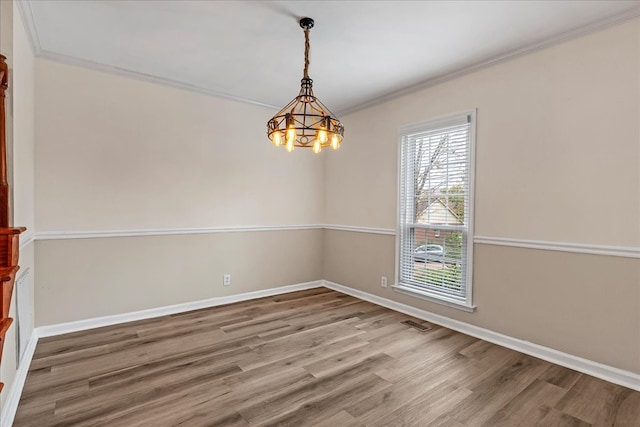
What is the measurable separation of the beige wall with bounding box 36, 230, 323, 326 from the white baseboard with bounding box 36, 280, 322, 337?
0.05 m

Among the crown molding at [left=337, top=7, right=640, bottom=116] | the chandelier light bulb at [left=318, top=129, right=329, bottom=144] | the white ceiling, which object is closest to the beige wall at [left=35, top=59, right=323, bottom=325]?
the white ceiling

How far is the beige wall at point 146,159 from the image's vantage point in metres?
3.07

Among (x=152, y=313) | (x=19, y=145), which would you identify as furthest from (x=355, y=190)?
(x=19, y=145)

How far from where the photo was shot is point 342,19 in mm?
2428

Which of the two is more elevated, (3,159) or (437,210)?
(3,159)

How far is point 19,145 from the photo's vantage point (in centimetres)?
226

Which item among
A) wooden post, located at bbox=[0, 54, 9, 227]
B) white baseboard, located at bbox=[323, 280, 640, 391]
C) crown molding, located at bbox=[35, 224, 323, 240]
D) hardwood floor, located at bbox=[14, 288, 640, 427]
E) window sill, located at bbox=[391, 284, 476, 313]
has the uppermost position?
wooden post, located at bbox=[0, 54, 9, 227]

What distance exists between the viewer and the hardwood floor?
1977 millimetres

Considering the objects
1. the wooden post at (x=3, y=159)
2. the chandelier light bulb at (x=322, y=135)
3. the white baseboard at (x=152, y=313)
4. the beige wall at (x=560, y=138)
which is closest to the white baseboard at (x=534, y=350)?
the beige wall at (x=560, y=138)

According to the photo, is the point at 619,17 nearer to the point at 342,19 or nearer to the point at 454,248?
the point at 342,19

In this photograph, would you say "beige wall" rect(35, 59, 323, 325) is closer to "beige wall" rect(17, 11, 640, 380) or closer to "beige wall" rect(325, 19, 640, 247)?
"beige wall" rect(17, 11, 640, 380)

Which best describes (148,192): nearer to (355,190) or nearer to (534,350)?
(355,190)

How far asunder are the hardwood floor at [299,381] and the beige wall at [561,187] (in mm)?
365

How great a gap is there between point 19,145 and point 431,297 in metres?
3.76
